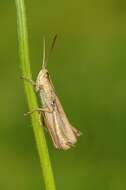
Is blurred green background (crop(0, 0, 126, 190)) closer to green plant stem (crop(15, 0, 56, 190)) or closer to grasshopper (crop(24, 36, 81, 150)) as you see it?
grasshopper (crop(24, 36, 81, 150))

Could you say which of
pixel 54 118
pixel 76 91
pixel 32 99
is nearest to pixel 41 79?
pixel 54 118

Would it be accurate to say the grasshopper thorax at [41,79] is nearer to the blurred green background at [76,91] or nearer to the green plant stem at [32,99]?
the green plant stem at [32,99]

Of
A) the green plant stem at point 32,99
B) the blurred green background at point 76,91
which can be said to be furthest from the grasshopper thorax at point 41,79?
the blurred green background at point 76,91

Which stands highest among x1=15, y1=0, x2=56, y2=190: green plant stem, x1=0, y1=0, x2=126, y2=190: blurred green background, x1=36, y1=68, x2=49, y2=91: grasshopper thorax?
x1=0, y1=0, x2=126, y2=190: blurred green background

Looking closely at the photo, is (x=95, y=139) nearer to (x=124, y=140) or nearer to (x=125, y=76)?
(x=124, y=140)

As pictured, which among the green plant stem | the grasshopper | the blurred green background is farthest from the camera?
the blurred green background

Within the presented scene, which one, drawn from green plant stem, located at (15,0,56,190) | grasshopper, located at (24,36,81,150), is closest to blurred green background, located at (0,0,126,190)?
grasshopper, located at (24,36,81,150)
